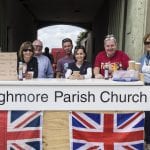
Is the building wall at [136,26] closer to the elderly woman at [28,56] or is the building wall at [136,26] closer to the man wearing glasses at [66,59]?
A: the man wearing glasses at [66,59]

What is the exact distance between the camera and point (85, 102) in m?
5.13

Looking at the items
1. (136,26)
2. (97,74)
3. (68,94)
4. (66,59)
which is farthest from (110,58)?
(136,26)

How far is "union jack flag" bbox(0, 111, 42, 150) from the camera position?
519 centimetres

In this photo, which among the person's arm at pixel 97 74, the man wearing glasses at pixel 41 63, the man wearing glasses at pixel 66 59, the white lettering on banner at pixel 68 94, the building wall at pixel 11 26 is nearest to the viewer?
the white lettering on banner at pixel 68 94

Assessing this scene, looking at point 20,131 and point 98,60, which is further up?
point 98,60

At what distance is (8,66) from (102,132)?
1273 millimetres

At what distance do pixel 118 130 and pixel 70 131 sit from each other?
1.74 feet

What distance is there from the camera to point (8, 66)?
5.28 metres

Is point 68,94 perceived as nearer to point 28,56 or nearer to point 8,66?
point 8,66

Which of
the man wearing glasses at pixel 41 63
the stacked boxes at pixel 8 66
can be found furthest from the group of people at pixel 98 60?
the stacked boxes at pixel 8 66

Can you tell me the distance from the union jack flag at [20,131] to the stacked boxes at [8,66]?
1.31ft

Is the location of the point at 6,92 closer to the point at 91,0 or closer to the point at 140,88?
the point at 140,88

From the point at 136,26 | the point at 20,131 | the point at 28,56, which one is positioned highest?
the point at 136,26

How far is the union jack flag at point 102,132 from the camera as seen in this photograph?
520cm
